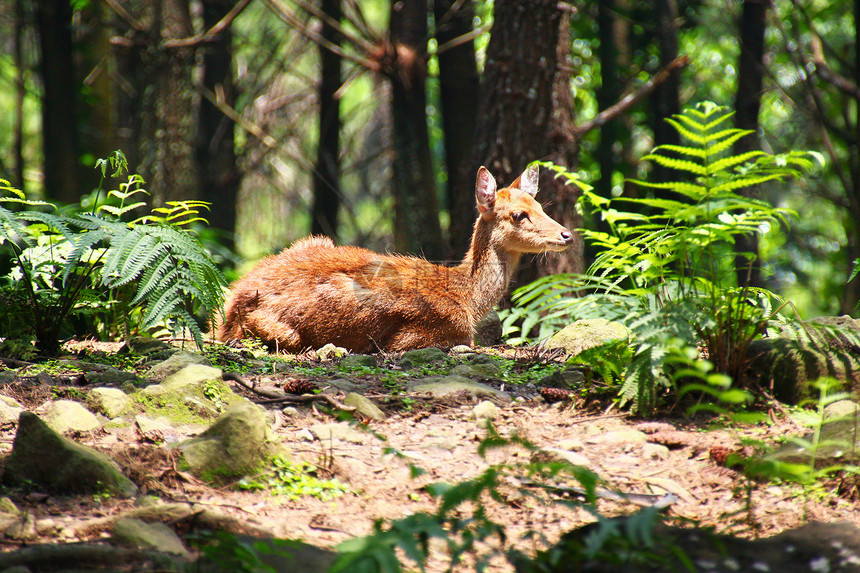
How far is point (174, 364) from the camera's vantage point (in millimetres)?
4820

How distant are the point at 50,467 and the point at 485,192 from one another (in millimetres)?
4872

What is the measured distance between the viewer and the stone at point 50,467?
9.97ft

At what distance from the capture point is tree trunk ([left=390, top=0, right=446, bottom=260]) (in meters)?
10.8

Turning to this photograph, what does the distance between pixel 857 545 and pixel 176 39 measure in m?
9.23

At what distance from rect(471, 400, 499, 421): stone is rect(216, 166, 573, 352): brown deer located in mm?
2282

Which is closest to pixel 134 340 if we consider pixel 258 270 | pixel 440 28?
pixel 258 270

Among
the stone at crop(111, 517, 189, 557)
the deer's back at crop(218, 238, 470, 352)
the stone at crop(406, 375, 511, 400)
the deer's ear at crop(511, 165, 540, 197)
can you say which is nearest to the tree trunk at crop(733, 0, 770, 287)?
the deer's ear at crop(511, 165, 540, 197)

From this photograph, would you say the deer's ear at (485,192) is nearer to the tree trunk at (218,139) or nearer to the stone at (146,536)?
the stone at (146,536)

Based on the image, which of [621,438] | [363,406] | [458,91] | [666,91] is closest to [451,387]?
[363,406]

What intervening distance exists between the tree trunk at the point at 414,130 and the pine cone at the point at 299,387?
629cm

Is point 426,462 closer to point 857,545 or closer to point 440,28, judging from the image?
point 857,545

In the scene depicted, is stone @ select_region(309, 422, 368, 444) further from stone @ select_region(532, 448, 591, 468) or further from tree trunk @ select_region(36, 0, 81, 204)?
tree trunk @ select_region(36, 0, 81, 204)

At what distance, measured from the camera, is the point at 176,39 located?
30.6 feet

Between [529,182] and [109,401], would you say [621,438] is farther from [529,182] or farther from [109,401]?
[529,182]
